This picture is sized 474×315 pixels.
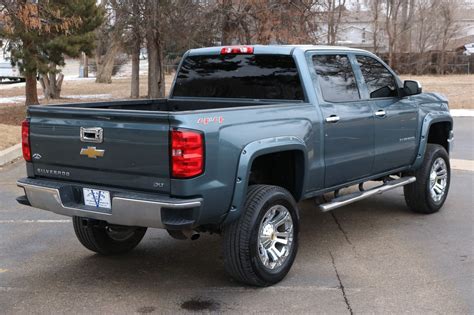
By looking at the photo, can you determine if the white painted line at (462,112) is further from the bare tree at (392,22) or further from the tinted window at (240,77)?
the bare tree at (392,22)

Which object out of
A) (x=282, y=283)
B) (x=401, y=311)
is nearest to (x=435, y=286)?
(x=401, y=311)

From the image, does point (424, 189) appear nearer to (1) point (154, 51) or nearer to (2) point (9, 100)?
(1) point (154, 51)

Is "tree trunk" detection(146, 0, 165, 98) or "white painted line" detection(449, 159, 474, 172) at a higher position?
"tree trunk" detection(146, 0, 165, 98)

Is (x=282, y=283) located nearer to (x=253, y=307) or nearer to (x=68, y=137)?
(x=253, y=307)

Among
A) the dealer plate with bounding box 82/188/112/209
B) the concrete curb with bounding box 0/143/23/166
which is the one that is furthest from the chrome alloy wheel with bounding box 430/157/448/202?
the concrete curb with bounding box 0/143/23/166

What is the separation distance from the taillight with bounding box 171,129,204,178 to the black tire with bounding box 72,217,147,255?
4.60ft

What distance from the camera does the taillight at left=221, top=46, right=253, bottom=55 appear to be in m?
5.94

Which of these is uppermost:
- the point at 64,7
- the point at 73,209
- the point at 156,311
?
the point at 64,7

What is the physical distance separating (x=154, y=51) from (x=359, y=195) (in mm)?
17747

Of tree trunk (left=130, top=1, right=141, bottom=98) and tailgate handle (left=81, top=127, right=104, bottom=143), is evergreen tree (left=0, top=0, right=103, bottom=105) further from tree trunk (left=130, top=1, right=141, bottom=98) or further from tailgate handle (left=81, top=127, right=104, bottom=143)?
tailgate handle (left=81, top=127, right=104, bottom=143)

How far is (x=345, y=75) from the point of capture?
621 centimetres

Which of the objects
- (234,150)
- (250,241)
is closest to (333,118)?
(234,150)

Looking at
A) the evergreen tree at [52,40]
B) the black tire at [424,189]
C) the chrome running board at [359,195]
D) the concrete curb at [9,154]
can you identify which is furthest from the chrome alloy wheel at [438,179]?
the evergreen tree at [52,40]

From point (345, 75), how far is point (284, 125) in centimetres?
147
